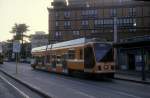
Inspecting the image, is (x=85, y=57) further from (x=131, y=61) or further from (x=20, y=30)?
(x=20, y=30)

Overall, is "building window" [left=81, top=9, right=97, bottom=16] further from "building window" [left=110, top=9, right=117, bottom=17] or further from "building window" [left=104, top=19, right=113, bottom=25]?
"building window" [left=110, top=9, right=117, bottom=17]

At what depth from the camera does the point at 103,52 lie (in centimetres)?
3109

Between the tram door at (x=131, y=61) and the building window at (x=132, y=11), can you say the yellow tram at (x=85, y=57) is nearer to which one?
the tram door at (x=131, y=61)

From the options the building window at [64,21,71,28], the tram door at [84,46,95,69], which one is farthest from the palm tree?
the tram door at [84,46,95,69]

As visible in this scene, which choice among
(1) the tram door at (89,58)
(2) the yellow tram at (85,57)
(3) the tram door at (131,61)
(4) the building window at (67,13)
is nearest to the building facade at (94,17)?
(4) the building window at (67,13)

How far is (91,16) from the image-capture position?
10400 centimetres

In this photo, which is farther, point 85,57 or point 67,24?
point 67,24

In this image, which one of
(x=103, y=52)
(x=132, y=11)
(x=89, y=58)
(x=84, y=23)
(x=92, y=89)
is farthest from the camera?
(x=84, y=23)

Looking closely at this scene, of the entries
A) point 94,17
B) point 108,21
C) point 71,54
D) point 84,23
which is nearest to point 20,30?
point 84,23

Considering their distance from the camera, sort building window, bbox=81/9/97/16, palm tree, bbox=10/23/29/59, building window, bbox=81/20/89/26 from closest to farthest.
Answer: building window, bbox=81/9/97/16, building window, bbox=81/20/89/26, palm tree, bbox=10/23/29/59

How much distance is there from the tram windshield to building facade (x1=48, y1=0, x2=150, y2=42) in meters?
64.6

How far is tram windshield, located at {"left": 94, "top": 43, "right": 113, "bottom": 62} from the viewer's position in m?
30.9

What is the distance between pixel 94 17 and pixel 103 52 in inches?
2875

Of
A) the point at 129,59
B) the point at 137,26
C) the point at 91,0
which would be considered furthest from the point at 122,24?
the point at 129,59
